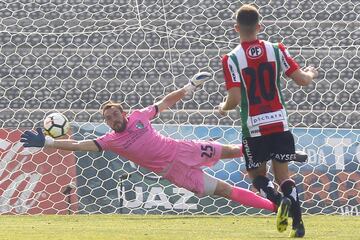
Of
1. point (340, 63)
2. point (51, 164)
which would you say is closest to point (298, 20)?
point (340, 63)

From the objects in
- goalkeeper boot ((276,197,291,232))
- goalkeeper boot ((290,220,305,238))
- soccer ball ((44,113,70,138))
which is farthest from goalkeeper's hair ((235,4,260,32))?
soccer ball ((44,113,70,138))

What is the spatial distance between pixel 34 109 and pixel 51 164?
1599 mm

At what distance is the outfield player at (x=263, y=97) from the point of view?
611 centimetres

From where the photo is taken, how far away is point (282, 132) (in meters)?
6.17

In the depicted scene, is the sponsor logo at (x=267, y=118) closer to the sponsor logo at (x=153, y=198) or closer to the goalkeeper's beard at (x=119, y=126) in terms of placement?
the goalkeeper's beard at (x=119, y=126)

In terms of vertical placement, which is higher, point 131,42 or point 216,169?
point 131,42

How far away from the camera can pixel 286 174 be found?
20.4 ft

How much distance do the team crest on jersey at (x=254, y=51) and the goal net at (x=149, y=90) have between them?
181 inches

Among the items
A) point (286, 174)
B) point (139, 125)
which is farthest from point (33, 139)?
point (286, 174)

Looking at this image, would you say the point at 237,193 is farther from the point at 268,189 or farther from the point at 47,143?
the point at 268,189

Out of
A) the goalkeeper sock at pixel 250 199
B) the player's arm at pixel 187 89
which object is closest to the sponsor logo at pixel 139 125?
the player's arm at pixel 187 89

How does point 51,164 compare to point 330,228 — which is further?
point 51,164

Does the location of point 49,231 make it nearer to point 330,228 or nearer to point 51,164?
point 330,228

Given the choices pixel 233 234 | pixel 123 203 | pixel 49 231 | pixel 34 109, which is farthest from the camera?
pixel 34 109
